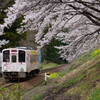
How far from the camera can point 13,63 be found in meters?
17.3

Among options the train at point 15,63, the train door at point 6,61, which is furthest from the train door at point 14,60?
the train door at point 6,61

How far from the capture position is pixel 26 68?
56.8 feet

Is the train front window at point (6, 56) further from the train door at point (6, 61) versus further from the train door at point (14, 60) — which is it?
the train door at point (14, 60)

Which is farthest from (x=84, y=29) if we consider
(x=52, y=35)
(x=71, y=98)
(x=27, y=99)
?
(x=71, y=98)

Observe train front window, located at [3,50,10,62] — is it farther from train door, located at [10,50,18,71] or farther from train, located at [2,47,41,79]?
train door, located at [10,50,18,71]

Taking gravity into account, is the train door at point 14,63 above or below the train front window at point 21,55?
below

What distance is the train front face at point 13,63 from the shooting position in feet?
56.5

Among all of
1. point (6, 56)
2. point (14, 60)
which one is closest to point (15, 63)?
point (14, 60)

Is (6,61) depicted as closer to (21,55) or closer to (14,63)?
(14,63)

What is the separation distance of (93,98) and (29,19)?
3192mm

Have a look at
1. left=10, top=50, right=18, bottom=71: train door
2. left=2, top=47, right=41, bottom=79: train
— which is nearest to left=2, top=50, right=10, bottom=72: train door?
left=2, top=47, right=41, bottom=79: train

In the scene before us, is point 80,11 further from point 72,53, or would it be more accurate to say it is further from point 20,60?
point 20,60

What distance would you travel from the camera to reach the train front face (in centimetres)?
1722

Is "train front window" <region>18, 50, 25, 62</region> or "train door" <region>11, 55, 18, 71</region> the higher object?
"train front window" <region>18, 50, 25, 62</region>
